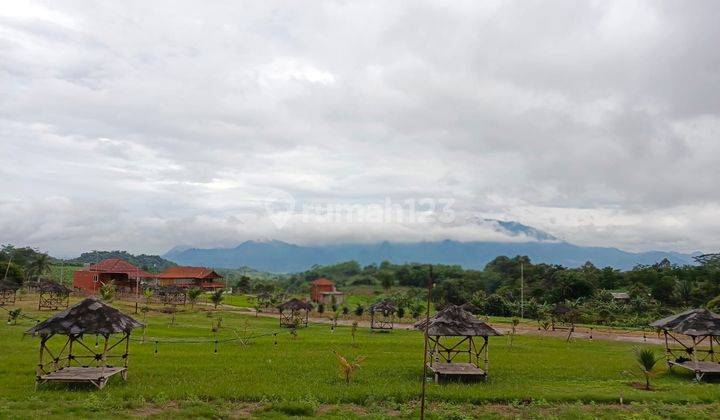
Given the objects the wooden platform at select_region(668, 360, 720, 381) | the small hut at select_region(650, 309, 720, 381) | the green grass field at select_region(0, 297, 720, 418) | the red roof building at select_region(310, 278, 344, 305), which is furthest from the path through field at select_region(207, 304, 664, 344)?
the red roof building at select_region(310, 278, 344, 305)

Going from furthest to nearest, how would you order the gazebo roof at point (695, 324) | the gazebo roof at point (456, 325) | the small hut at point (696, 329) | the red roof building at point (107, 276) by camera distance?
the red roof building at point (107, 276) → the gazebo roof at point (695, 324) → the small hut at point (696, 329) → the gazebo roof at point (456, 325)

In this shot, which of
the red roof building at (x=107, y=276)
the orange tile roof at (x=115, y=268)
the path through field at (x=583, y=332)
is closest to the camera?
the path through field at (x=583, y=332)

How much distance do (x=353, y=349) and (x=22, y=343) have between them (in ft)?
64.4

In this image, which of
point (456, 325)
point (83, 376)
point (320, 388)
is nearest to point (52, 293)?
point (83, 376)

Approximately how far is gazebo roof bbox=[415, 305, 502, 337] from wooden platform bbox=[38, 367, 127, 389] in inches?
536

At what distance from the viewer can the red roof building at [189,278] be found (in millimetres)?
93438

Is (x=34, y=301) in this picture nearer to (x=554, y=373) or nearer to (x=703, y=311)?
(x=554, y=373)

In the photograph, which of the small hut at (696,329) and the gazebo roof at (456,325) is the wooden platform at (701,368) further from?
the gazebo roof at (456,325)

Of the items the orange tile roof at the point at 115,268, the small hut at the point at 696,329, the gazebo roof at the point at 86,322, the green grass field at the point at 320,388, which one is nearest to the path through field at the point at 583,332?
the green grass field at the point at 320,388

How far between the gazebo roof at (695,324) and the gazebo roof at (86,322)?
26.1 m

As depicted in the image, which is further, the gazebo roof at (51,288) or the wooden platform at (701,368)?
the gazebo roof at (51,288)

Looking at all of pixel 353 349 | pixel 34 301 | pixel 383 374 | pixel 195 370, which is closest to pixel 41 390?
pixel 195 370

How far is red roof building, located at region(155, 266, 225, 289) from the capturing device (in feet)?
307

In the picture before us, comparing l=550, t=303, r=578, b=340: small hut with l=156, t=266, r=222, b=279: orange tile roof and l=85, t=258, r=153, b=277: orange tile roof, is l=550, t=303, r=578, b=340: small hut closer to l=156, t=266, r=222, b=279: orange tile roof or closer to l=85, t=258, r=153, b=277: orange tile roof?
l=85, t=258, r=153, b=277: orange tile roof
